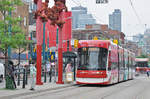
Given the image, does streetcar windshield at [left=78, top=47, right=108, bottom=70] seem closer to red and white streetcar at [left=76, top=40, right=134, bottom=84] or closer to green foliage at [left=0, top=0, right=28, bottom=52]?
red and white streetcar at [left=76, top=40, right=134, bottom=84]

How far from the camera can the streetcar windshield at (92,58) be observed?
25844mm

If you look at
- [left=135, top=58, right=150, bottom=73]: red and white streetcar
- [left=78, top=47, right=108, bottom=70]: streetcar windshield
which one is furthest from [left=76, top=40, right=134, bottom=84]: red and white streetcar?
[left=135, top=58, right=150, bottom=73]: red and white streetcar

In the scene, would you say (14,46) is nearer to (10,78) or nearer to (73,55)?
(10,78)

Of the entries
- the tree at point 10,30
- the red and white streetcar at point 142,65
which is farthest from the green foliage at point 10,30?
the red and white streetcar at point 142,65

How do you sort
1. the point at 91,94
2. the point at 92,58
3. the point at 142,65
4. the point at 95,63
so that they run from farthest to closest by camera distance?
the point at 142,65
the point at 92,58
the point at 95,63
the point at 91,94

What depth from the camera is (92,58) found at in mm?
26031

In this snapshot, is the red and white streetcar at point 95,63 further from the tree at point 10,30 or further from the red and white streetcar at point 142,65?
the red and white streetcar at point 142,65

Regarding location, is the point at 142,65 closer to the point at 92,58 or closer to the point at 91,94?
the point at 92,58

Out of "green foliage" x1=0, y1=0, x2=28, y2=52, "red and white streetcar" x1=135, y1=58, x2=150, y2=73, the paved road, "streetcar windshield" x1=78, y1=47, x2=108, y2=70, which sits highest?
"green foliage" x1=0, y1=0, x2=28, y2=52

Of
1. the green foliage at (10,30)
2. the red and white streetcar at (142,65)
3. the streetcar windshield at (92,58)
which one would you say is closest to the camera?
the green foliage at (10,30)

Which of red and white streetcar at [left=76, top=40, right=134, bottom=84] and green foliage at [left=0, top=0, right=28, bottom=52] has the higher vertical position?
green foliage at [left=0, top=0, right=28, bottom=52]

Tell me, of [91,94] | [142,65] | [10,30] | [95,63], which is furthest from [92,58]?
[142,65]

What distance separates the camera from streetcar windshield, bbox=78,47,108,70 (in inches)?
1017

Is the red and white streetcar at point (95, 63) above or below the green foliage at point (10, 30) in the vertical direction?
below
